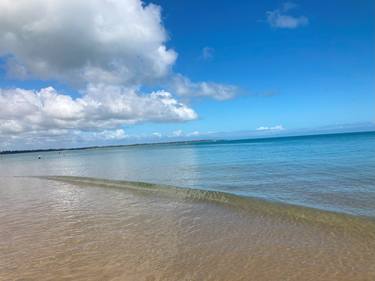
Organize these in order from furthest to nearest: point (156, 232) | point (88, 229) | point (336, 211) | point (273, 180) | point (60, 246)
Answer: point (273, 180) → point (336, 211) → point (88, 229) → point (156, 232) → point (60, 246)

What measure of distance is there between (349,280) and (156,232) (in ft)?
17.2

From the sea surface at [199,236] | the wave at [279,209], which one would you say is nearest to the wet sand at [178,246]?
the sea surface at [199,236]

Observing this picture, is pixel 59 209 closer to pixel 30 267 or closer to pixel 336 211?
pixel 30 267

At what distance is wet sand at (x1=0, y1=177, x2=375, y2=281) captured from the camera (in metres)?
6.20

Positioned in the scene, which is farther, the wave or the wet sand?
the wave

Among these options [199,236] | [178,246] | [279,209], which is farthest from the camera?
[279,209]

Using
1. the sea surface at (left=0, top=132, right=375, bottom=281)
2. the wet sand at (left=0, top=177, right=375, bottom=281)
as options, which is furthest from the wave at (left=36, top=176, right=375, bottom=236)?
the wet sand at (left=0, top=177, right=375, bottom=281)

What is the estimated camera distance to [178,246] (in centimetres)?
773

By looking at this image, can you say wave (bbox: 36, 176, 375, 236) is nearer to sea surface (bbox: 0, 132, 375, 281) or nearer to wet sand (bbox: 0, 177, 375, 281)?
sea surface (bbox: 0, 132, 375, 281)

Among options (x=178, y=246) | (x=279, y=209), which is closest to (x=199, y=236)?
(x=178, y=246)

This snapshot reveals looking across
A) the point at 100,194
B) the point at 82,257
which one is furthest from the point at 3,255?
the point at 100,194

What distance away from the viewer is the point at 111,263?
6.80 m

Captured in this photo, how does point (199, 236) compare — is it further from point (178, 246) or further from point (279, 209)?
point (279, 209)

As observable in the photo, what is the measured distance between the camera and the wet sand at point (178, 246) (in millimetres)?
6199
